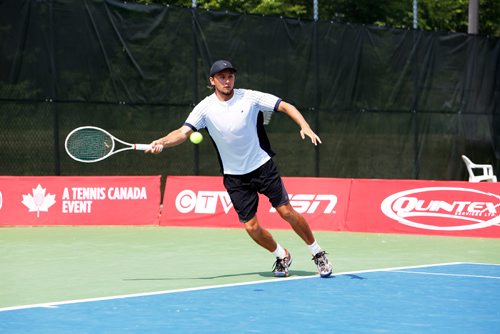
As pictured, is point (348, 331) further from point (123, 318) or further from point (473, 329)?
point (123, 318)

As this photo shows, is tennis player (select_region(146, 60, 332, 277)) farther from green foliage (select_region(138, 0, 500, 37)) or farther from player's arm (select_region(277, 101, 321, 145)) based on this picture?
green foliage (select_region(138, 0, 500, 37))

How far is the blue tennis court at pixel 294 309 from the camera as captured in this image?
6988 mm

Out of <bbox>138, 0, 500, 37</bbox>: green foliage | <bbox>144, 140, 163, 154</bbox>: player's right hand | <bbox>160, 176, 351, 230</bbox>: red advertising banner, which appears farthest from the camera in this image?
<bbox>138, 0, 500, 37</bbox>: green foliage

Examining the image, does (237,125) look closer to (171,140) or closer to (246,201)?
(171,140)

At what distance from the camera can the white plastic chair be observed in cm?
2055

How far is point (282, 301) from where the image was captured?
8.13 meters

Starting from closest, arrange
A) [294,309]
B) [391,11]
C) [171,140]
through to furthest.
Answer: [294,309]
[171,140]
[391,11]

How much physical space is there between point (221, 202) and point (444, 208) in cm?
324

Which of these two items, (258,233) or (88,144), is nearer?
(258,233)

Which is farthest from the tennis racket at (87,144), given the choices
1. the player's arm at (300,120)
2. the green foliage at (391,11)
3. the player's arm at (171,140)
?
the green foliage at (391,11)

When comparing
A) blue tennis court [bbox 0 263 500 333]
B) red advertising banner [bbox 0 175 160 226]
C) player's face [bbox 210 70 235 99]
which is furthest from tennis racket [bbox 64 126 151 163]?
red advertising banner [bbox 0 175 160 226]

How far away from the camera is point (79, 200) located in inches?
603

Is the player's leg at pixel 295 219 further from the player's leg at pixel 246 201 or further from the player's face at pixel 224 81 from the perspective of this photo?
the player's face at pixel 224 81

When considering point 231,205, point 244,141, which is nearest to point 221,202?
point 231,205
